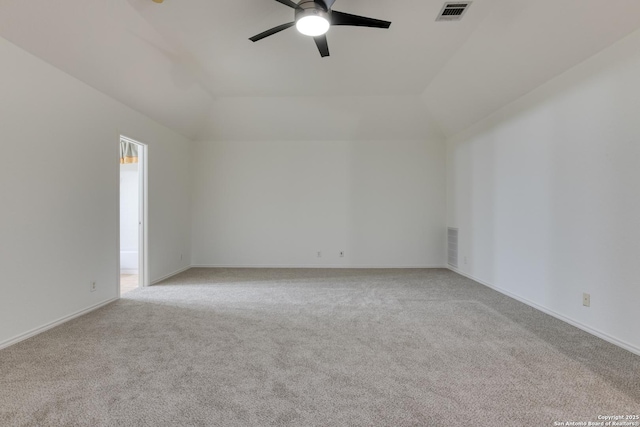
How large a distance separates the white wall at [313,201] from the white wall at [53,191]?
2.05 meters

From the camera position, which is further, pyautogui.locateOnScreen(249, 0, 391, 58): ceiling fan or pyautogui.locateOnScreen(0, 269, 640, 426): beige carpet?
pyautogui.locateOnScreen(249, 0, 391, 58): ceiling fan

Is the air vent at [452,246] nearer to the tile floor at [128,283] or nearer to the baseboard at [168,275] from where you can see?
the baseboard at [168,275]

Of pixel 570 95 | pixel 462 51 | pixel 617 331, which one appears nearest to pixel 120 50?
pixel 462 51

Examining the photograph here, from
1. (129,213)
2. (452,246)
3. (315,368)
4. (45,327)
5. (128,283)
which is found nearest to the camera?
(315,368)

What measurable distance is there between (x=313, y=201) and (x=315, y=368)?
399 cm

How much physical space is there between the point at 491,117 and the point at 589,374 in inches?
132

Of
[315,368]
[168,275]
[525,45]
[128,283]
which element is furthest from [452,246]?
[128,283]

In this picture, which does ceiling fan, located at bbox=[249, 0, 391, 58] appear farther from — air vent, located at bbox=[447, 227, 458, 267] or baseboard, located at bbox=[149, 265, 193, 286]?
air vent, located at bbox=[447, 227, 458, 267]

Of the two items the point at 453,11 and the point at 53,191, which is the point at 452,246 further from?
the point at 53,191

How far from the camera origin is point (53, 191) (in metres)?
2.79

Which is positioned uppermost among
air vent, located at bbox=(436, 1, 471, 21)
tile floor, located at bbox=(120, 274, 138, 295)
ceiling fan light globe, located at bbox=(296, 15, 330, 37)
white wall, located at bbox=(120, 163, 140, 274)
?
air vent, located at bbox=(436, 1, 471, 21)

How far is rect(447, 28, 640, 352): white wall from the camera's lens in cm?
237

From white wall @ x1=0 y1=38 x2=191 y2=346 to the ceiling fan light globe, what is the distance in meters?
2.37

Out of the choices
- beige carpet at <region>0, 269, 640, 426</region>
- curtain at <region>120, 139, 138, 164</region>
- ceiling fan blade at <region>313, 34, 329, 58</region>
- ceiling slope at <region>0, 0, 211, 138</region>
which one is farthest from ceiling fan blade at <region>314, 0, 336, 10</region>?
curtain at <region>120, 139, 138, 164</region>
